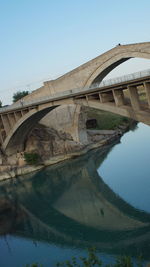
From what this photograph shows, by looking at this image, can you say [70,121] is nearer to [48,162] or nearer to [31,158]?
[48,162]

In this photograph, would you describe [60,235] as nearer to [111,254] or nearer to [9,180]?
[111,254]

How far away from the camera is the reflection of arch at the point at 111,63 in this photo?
30.9 m

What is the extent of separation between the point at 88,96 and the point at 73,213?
10.2 metres

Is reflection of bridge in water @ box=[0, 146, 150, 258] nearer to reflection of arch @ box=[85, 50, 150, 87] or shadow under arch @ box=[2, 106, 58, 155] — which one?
shadow under arch @ box=[2, 106, 58, 155]

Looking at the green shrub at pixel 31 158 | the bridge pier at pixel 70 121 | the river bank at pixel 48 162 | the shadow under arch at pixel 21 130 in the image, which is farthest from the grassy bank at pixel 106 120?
the green shrub at pixel 31 158

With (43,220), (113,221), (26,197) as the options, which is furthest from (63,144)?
(113,221)

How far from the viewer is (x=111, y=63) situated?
32688mm

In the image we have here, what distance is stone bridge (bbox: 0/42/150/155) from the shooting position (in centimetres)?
2203

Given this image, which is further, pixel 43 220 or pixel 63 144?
pixel 63 144

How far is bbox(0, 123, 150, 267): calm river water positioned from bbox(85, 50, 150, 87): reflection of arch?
10088mm

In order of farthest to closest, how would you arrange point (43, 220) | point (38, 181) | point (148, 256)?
point (38, 181), point (43, 220), point (148, 256)

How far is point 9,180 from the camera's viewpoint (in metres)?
37.6

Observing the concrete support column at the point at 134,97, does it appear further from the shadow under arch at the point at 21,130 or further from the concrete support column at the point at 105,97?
the shadow under arch at the point at 21,130

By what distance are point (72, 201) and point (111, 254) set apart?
10334mm
